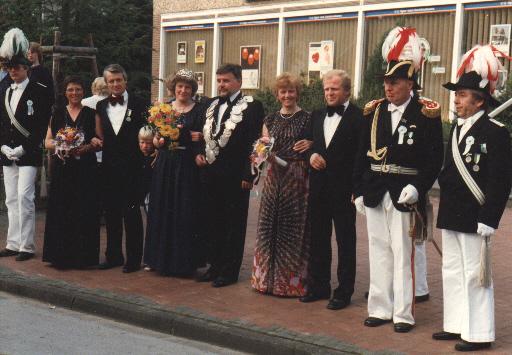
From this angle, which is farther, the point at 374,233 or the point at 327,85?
the point at 327,85

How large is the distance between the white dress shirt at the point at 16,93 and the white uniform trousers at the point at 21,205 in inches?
25.4

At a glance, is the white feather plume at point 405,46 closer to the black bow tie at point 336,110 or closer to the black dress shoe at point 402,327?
the black bow tie at point 336,110

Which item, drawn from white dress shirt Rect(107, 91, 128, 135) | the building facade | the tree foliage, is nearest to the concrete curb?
white dress shirt Rect(107, 91, 128, 135)

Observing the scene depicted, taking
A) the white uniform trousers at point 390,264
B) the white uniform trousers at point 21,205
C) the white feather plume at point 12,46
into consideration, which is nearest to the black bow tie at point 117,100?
the white uniform trousers at point 21,205

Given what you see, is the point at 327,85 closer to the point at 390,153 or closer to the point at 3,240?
the point at 390,153

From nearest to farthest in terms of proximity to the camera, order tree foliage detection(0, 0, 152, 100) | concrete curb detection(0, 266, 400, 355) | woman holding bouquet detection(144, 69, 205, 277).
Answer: concrete curb detection(0, 266, 400, 355), woman holding bouquet detection(144, 69, 205, 277), tree foliage detection(0, 0, 152, 100)

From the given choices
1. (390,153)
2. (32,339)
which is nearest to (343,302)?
(390,153)

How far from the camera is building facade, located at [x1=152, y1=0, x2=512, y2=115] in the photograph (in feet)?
67.5

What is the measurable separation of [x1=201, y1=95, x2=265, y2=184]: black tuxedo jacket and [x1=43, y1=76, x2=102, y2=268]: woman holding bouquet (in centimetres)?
152

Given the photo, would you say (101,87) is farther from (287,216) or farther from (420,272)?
Result: (420,272)

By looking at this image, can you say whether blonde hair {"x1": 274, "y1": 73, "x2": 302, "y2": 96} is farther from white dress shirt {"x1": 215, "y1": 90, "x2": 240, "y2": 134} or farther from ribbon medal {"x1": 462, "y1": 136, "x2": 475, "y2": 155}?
ribbon medal {"x1": 462, "y1": 136, "x2": 475, "y2": 155}

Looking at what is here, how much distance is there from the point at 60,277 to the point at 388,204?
358 cm

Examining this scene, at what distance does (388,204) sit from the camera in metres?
6.92

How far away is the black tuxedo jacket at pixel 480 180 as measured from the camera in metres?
6.25
